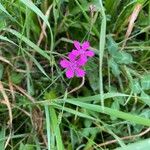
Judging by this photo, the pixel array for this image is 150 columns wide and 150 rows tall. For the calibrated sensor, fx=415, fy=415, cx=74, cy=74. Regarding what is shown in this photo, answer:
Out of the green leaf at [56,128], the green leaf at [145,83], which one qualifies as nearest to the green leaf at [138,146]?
the green leaf at [56,128]

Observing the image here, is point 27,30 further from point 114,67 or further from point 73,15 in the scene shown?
point 114,67

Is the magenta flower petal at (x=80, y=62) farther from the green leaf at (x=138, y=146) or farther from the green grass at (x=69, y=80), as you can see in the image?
the green leaf at (x=138, y=146)

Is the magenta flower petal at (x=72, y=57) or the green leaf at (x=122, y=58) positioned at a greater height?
the magenta flower petal at (x=72, y=57)

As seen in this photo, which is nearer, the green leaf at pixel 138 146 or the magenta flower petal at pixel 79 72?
the green leaf at pixel 138 146

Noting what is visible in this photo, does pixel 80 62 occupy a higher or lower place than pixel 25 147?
higher

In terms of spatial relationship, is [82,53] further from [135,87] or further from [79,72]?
[135,87]

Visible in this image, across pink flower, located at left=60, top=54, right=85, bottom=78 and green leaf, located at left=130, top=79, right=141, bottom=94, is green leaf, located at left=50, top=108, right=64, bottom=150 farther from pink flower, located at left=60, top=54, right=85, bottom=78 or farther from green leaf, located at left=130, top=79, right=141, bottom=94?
green leaf, located at left=130, top=79, right=141, bottom=94

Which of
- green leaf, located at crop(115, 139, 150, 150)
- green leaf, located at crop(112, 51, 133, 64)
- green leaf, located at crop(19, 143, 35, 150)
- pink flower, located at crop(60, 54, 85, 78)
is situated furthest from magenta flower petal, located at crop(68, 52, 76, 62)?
green leaf, located at crop(115, 139, 150, 150)

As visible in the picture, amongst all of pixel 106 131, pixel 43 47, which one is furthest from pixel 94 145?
pixel 43 47

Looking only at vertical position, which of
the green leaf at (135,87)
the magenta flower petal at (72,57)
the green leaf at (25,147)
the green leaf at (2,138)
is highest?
the magenta flower petal at (72,57)

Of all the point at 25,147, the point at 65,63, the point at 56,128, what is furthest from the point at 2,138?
the point at 65,63
